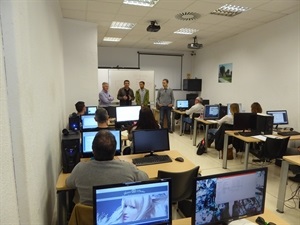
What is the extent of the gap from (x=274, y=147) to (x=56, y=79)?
3842mm

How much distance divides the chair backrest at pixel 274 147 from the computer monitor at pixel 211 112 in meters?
2.36

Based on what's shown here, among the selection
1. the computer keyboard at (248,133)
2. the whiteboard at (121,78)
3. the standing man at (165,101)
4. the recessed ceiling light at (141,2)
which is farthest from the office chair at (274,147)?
the whiteboard at (121,78)

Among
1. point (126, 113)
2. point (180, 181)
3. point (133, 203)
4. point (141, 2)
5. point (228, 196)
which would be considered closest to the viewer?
point (133, 203)

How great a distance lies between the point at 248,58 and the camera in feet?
20.5

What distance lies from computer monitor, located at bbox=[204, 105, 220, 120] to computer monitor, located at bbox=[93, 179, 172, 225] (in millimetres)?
4930

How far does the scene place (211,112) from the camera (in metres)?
6.05

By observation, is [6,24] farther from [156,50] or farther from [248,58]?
[156,50]

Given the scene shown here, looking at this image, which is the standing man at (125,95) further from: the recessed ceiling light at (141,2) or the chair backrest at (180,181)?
the chair backrest at (180,181)

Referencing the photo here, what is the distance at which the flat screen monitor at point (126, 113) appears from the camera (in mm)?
4355

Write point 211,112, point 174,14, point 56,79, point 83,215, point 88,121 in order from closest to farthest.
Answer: point 83,215, point 56,79, point 88,121, point 174,14, point 211,112

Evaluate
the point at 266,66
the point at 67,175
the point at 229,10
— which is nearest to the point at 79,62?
the point at 229,10

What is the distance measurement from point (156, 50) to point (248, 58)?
4300mm

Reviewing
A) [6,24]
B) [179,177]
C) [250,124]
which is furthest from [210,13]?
[6,24]

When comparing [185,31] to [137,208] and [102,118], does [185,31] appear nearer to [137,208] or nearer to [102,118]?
[102,118]
